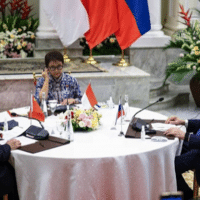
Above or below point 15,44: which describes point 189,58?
below

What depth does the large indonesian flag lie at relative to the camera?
796 cm

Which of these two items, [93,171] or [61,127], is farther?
[61,127]

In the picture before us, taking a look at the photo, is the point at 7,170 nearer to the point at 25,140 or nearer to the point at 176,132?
the point at 25,140

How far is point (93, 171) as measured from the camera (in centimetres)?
325

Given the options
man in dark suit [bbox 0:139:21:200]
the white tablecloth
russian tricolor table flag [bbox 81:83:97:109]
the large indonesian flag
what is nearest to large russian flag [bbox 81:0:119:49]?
the large indonesian flag

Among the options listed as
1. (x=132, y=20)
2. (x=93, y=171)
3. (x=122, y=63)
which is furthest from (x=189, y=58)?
(x=93, y=171)

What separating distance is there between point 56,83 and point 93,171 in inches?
80.4

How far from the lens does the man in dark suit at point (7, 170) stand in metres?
3.31

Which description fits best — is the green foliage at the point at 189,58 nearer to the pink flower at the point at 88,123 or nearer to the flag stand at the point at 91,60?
the flag stand at the point at 91,60

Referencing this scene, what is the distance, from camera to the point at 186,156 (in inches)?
149

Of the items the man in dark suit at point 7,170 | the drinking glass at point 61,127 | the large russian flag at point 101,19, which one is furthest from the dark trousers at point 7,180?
the large russian flag at point 101,19

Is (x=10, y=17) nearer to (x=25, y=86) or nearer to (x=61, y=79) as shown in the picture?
(x=25, y=86)

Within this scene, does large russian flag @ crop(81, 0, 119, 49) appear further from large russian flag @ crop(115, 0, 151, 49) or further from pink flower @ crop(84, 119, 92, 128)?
pink flower @ crop(84, 119, 92, 128)

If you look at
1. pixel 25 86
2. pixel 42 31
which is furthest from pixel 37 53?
pixel 25 86
